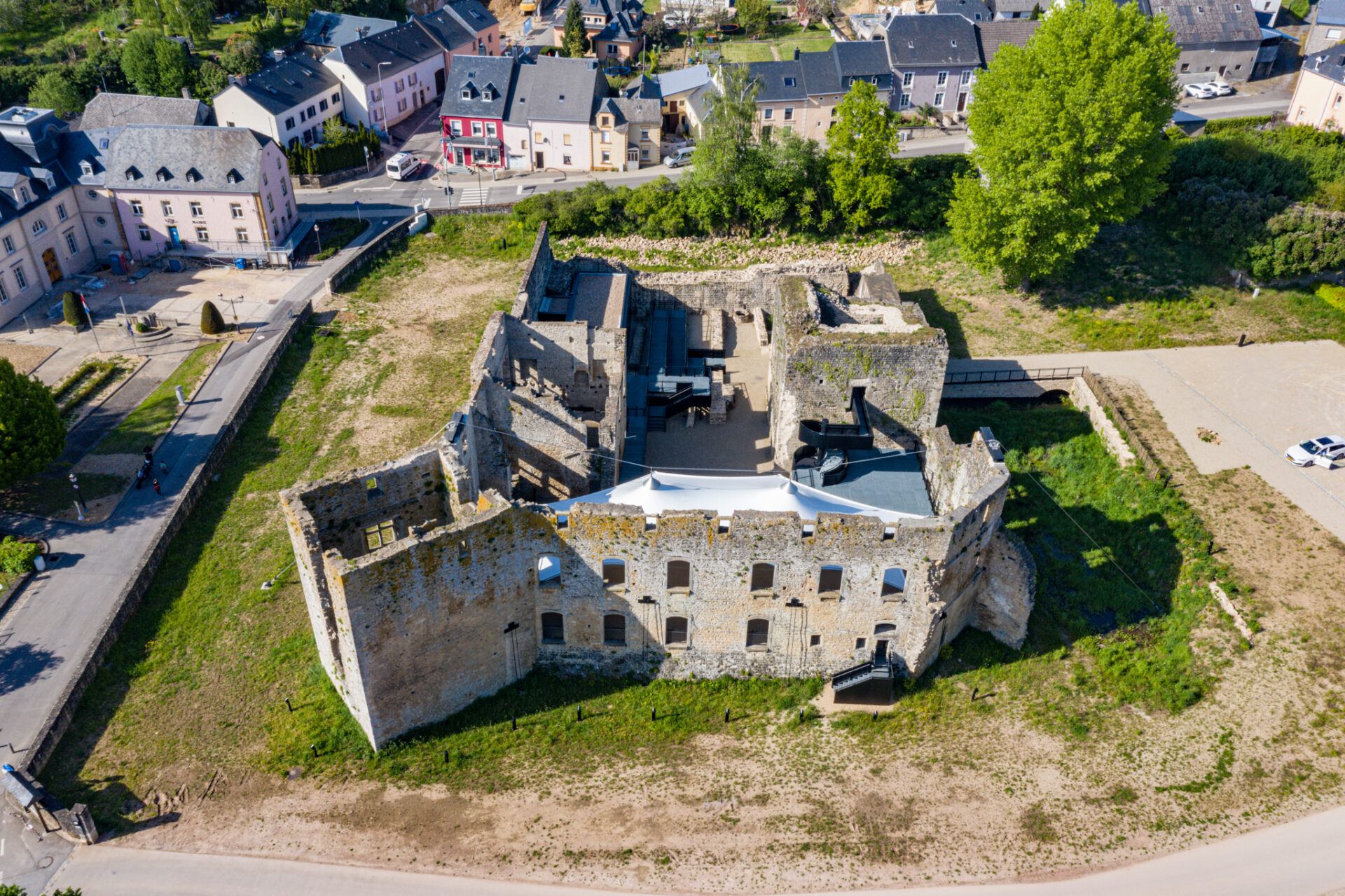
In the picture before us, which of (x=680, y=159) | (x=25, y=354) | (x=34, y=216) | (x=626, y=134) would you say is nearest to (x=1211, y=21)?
(x=680, y=159)

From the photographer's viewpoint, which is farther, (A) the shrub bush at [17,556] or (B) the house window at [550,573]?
(A) the shrub bush at [17,556]

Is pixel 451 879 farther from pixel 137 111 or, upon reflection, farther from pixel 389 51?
pixel 389 51

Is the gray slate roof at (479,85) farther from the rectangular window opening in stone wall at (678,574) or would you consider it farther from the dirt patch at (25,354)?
the rectangular window opening in stone wall at (678,574)

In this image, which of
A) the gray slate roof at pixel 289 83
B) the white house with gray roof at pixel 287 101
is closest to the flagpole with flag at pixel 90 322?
the white house with gray roof at pixel 287 101

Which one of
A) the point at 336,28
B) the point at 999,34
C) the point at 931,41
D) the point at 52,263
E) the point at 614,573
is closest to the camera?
the point at 614,573

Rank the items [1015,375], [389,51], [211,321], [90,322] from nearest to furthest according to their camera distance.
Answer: [1015,375] < [211,321] < [90,322] < [389,51]

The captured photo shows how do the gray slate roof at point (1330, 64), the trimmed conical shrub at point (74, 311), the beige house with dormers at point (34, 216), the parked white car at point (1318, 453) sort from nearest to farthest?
1. the parked white car at point (1318, 453)
2. the trimmed conical shrub at point (74, 311)
3. the beige house with dormers at point (34, 216)
4. the gray slate roof at point (1330, 64)
